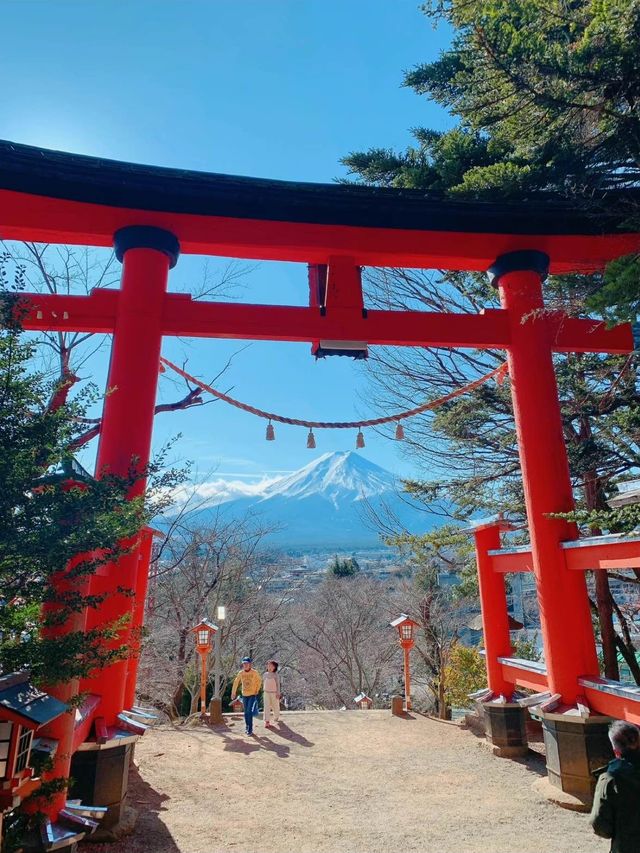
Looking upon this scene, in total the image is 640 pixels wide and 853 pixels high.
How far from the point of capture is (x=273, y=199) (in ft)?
16.2

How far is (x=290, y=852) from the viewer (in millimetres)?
3492

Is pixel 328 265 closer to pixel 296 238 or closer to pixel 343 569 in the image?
pixel 296 238

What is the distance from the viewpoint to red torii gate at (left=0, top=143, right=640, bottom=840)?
4.51 metres

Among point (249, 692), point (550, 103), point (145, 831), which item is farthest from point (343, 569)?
point (550, 103)

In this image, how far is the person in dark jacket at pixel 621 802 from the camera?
7.72 ft

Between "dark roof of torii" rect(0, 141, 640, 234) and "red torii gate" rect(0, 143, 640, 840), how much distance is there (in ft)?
0.04

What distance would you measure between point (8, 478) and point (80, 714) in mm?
1816

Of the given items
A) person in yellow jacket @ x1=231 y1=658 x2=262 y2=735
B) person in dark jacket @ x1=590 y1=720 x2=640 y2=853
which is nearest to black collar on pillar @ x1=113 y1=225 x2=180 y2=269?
A: person in dark jacket @ x1=590 y1=720 x2=640 y2=853

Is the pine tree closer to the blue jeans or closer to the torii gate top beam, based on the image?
the torii gate top beam

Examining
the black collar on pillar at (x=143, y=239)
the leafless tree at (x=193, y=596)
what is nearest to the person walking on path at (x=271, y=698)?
the leafless tree at (x=193, y=596)

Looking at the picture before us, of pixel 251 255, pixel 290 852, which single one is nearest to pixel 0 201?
pixel 251 255

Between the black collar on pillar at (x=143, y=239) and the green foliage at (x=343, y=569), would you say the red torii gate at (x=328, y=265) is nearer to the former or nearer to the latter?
the black collar on pillar at (x=143, y=239)

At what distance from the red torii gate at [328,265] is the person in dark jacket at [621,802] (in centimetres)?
209

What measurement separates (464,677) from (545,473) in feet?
26.3
